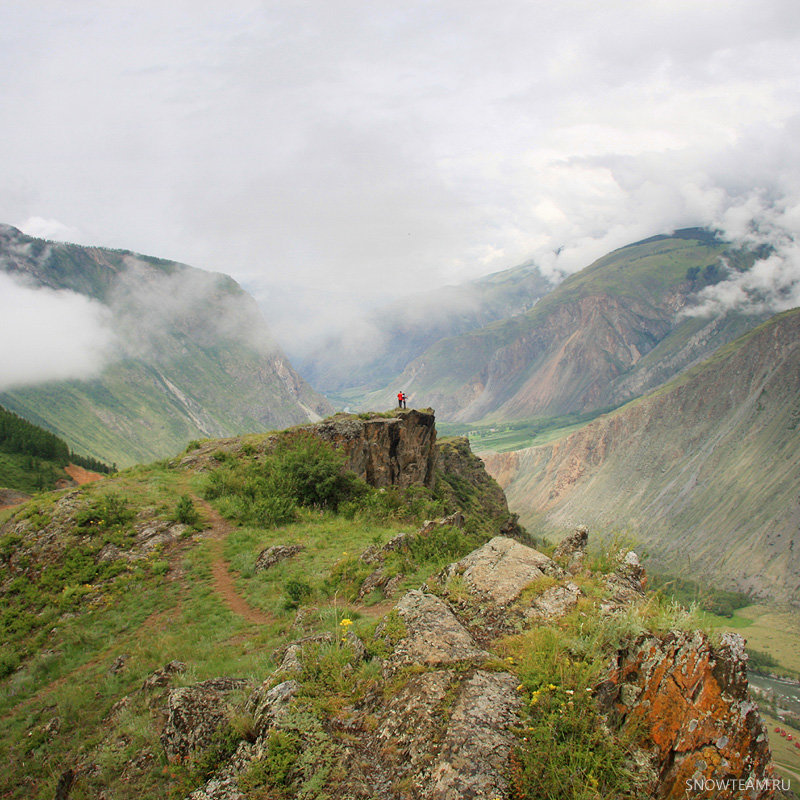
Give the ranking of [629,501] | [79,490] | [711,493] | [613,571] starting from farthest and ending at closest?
[629,501], [711,493], [79,490], [613,571]

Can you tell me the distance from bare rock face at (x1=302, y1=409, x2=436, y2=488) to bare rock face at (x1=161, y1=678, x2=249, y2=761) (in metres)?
19.9

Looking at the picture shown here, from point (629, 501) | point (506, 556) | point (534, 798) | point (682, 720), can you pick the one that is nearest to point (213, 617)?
point (506, 556)

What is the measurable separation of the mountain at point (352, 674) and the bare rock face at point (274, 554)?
8 cm

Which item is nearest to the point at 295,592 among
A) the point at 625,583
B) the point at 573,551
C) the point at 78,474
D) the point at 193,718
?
the point at 193,718

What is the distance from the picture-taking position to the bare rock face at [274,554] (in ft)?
45.8

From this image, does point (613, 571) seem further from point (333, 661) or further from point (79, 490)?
point (79, 490)

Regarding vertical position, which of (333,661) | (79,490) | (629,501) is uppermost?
(79,490)

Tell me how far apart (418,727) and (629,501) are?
192m

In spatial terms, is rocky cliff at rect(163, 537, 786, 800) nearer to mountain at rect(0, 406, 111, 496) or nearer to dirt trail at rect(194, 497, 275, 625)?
dirt trail at rect(194, 497, 275, 625)

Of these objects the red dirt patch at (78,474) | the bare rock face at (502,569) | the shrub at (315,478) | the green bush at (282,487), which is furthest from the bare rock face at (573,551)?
the red dirt patch at (78,474)

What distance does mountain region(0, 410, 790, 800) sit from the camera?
4992 mm

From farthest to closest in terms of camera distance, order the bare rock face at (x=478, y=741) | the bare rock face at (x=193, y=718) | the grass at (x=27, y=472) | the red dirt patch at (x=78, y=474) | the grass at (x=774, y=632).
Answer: the grass at (x=774, y=632) → the red dirt patch at (x=78, y=474) → the grass at (x=27, y=472) → the bare rock face at (x=193, y=718) → the bare rock face at (x=478, y=741)

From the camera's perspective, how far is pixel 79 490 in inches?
704

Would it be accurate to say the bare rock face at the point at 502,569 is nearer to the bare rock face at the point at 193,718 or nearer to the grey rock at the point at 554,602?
the grey rock at the point at 554,602
